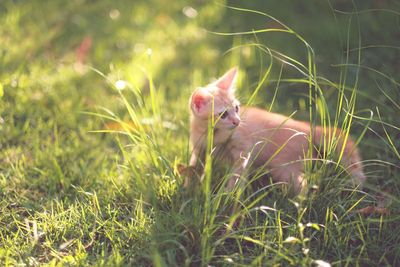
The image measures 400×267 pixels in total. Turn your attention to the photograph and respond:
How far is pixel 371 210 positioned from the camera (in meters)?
2.19

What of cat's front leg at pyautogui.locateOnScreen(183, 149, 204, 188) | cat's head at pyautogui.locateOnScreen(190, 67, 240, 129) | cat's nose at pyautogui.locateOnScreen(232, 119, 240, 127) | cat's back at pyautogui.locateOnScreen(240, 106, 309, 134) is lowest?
cat's front leg at pyautogui.locateOnScreen(183, 149, 204, 188)

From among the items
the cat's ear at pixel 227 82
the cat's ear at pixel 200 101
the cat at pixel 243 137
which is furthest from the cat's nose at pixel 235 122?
the cat's ear at pixel 227 82

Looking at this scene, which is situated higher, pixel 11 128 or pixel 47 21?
pixel 47 21

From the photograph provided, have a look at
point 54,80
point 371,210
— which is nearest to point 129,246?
point 371,210

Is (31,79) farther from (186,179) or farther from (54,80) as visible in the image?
(186,179)

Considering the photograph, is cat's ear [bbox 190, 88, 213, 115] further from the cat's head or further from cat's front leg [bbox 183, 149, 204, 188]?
cat's front leg [bbox 183, 149, 204, 188]

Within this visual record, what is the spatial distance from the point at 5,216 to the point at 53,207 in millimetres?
207

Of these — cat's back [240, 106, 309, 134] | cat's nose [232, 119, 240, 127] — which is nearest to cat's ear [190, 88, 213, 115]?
cat's nose [232, 119, 240, 127]

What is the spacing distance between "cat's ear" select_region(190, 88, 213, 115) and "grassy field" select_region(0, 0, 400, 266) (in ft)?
0.67

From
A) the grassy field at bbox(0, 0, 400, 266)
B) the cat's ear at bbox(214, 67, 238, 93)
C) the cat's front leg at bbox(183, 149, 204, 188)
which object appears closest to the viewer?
the grassy field at bbox(0, 0, 400, 266)

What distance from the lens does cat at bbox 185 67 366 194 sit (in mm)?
2389

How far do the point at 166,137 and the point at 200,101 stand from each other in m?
0.44

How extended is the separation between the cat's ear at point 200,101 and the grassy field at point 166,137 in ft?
0.67

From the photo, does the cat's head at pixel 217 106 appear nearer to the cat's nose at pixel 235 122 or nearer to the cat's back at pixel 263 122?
the cat's nose at pixel 235 122
